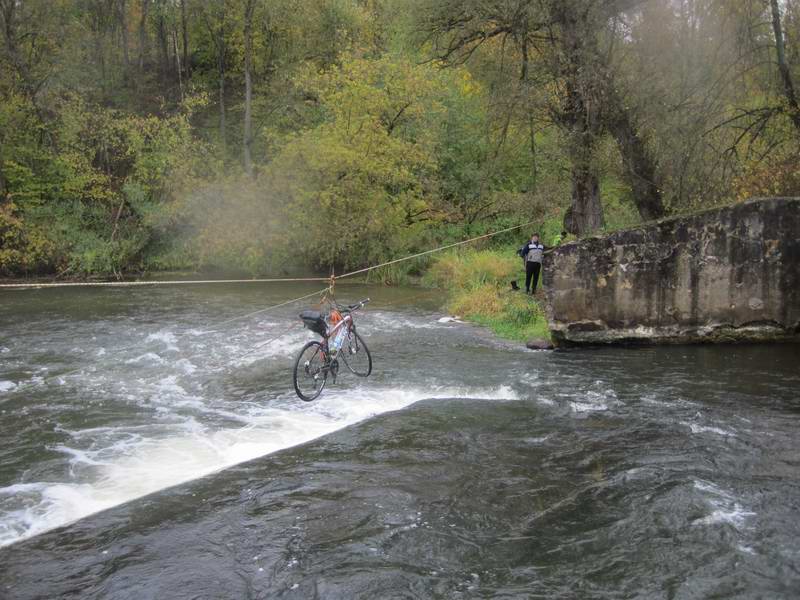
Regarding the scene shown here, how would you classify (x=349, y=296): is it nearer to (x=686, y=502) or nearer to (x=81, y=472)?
(x=81, y=472)

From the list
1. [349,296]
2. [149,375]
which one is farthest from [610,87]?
[149,375]

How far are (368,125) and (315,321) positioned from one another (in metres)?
17.3

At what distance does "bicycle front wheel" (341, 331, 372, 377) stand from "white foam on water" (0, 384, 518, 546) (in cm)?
54

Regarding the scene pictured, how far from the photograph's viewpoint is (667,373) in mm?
11391

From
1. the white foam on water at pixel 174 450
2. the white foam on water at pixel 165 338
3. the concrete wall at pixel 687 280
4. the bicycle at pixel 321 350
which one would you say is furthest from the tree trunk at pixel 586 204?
the white foam on water at pixel 165 338

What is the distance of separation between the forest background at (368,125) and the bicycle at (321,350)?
8713 millimetres

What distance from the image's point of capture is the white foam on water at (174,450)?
7.05 meters

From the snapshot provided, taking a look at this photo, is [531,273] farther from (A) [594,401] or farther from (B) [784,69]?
(A) [594,401]

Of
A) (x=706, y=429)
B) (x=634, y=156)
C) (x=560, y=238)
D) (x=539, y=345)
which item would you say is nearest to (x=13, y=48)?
(x=560, y=238)

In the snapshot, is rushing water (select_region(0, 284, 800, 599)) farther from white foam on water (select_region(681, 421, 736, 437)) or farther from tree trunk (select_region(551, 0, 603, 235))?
tree trunk (select_region(551, 0, 603, 235))

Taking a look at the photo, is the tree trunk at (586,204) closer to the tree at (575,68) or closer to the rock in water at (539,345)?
the tree at (575,68)

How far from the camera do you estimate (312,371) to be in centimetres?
1048

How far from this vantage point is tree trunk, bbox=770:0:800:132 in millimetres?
13047

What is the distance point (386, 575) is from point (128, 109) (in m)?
33.1
